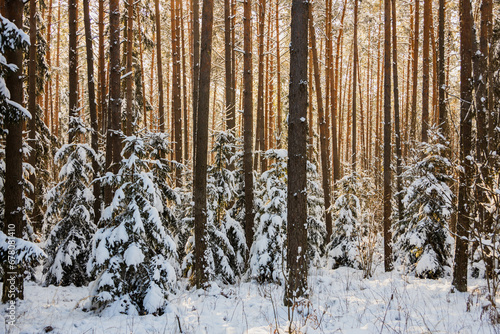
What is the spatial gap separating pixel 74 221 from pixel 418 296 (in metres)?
9.47

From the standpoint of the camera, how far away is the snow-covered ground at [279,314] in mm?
5199

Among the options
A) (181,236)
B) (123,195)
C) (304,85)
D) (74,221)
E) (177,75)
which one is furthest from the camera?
(177,75)

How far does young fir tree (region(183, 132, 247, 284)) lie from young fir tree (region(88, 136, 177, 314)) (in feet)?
6.62

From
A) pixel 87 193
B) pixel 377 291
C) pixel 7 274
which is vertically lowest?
pixel 377 291

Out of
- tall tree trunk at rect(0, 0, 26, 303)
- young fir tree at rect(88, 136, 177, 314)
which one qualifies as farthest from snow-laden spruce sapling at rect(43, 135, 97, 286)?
young fir tree at rect(88, 136, 177, 314)

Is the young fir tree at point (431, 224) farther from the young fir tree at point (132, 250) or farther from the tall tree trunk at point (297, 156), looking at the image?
the young fir tree at point (132, 250)

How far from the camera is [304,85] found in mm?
6293

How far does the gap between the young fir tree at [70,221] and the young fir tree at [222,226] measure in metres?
3.52

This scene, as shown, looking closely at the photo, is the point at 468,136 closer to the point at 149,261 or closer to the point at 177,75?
the point at 149,261

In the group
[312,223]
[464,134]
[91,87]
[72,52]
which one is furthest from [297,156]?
[72,52]

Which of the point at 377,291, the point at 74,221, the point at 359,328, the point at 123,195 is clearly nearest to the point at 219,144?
the point at 123,195

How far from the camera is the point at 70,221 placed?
32.8 feet

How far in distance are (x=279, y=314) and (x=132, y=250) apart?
3.06 m

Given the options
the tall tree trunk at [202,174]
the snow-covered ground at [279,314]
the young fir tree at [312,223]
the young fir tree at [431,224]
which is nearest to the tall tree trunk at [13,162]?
the snow-covered ground at [279,314]
